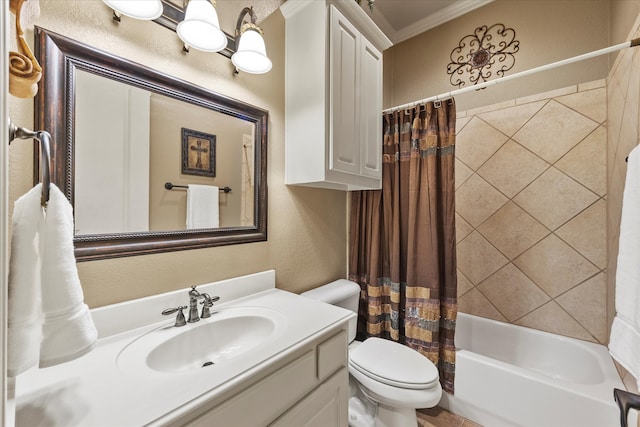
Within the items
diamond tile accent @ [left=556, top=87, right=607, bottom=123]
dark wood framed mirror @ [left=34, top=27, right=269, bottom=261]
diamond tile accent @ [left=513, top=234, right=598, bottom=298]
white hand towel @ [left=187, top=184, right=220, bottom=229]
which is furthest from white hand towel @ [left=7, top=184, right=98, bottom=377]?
diamond tile accent @ [left=556, top=87, right=607, bottom=123]

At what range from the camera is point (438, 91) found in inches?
83.4

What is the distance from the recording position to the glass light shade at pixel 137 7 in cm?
80

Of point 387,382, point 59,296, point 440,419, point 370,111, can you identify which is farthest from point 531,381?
point 59,296

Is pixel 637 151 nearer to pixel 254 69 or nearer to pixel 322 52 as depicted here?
pixel 322 52

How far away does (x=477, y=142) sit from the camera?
2012mm

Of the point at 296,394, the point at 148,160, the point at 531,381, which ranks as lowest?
Answer: the point at 531,381

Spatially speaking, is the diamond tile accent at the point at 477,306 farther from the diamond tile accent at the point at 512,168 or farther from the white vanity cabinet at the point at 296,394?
the white vanity cabinet at the point at 296,394

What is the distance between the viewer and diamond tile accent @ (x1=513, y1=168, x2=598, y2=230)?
1652 mm

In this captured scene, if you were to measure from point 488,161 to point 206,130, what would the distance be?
1975 mm

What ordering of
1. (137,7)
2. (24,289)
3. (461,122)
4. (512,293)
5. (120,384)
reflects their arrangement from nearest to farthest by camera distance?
(24,289) < (120,384) < (137,7) < (512,293) < (461,122)

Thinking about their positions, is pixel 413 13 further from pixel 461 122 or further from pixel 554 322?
pixel 554 322

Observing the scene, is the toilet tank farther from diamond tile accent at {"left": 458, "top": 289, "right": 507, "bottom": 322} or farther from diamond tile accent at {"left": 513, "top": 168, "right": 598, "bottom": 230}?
diamond tile accent at {"left": 513, "top": 168, "right": 598, "bottom": 230}

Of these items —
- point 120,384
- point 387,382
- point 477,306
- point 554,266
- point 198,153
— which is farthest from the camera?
point 477,306

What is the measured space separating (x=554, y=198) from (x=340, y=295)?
5.19 ft
